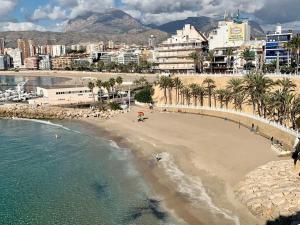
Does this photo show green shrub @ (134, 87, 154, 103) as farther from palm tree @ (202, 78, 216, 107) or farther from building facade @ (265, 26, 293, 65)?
building facade @ (265, 26, 293, 65)

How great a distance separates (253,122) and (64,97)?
62.7 m

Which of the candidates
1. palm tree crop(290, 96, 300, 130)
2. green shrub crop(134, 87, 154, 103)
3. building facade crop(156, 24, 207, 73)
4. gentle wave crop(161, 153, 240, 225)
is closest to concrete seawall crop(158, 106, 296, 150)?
palm tree crop(290, 96, 300, 130)

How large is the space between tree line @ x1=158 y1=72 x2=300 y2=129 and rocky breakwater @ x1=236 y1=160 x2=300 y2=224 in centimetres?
1818

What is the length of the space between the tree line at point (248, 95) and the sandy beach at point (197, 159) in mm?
5520

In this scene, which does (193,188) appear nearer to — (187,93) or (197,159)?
(197,159)

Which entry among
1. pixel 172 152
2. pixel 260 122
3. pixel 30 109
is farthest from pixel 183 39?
pixel 172 152

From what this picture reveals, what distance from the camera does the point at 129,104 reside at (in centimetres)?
10288

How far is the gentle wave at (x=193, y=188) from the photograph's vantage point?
34.1 metres

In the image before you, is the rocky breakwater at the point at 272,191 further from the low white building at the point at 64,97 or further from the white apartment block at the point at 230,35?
the white apartment block at the point at 230,35

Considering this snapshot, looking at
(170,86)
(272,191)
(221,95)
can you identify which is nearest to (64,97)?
(170,86)

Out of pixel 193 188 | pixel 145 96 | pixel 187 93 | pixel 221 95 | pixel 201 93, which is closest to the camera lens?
pixel 193 188

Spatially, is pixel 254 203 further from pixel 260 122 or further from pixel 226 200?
pixel 260 122

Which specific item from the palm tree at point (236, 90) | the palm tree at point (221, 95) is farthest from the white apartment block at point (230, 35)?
the palm tree at point (236, 90)

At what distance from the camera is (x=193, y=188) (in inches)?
1586
